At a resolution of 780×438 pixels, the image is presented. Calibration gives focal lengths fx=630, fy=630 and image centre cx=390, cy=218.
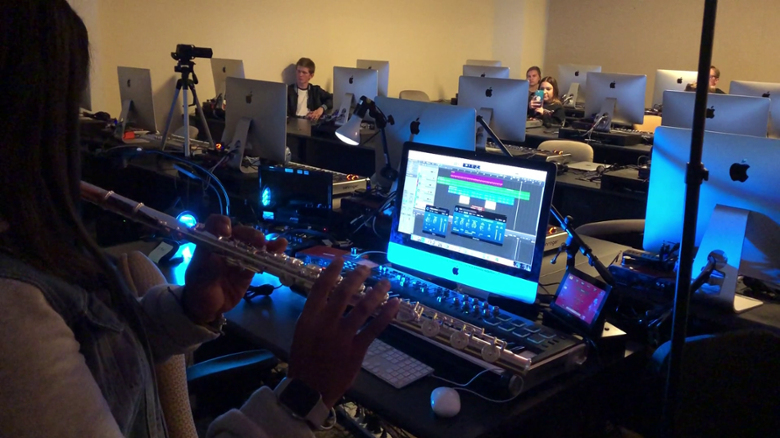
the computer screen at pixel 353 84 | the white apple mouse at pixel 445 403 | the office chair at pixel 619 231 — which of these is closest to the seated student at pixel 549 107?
the computer screen at pixel 353 84

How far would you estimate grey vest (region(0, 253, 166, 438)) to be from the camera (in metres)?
0.70

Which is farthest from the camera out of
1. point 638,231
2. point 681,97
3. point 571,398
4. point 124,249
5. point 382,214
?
point 681,97

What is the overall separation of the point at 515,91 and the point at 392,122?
5.37 feet

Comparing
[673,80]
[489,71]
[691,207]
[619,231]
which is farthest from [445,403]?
[673,80]

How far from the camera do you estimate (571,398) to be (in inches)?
56.6

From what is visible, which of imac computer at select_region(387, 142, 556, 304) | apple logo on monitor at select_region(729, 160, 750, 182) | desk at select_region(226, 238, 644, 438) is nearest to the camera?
desk at select_region(226, 238, 644, 438)

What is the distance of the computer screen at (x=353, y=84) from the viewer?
16.5 ft

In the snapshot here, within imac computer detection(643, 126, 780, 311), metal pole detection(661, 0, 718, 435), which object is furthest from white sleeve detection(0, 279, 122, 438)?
imac computer detection(643, 126, 780, 311)

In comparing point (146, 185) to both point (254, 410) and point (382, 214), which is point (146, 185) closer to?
point (382, 214)

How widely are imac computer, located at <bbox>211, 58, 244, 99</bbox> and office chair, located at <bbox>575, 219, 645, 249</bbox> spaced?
12.1 feet

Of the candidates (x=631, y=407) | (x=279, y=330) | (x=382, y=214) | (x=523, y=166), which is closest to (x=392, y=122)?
(x=382, y=214)

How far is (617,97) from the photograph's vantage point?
5230 mm

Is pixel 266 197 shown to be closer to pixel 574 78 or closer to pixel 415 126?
pixel 415 126

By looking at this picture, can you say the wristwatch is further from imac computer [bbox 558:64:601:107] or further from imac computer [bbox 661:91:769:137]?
imac computer [bbox 558:64:601:107]
